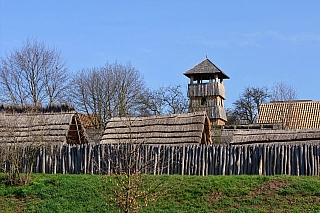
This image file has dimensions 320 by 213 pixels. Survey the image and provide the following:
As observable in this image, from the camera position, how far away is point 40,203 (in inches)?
659

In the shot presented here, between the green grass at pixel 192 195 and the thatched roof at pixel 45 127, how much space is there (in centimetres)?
398

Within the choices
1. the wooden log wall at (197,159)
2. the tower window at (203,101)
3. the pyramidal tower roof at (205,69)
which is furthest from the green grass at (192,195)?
the tower window at (203,101)

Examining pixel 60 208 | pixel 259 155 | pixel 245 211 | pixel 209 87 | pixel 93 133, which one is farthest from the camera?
pixel 209 87

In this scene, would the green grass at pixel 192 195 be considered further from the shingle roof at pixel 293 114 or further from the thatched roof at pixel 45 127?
the shingle roof at pixel 293 114

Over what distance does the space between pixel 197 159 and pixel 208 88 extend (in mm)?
27450

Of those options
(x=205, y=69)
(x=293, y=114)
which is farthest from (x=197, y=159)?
(x=205, y=69)

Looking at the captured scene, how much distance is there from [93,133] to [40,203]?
15112mm

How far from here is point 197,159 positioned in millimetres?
18859

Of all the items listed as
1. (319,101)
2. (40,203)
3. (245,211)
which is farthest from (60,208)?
(319,101)

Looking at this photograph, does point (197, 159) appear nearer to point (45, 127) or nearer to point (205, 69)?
point (45, 127)

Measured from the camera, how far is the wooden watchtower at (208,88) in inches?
1795

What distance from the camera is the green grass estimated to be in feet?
49.3

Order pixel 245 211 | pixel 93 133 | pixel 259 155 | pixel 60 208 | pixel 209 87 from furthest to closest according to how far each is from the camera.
A: pixel 209 87, pixel 93 133, pixel 259 155, pixel 60 208, pixel 245 211

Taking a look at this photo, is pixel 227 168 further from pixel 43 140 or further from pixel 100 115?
pixel 100 115
